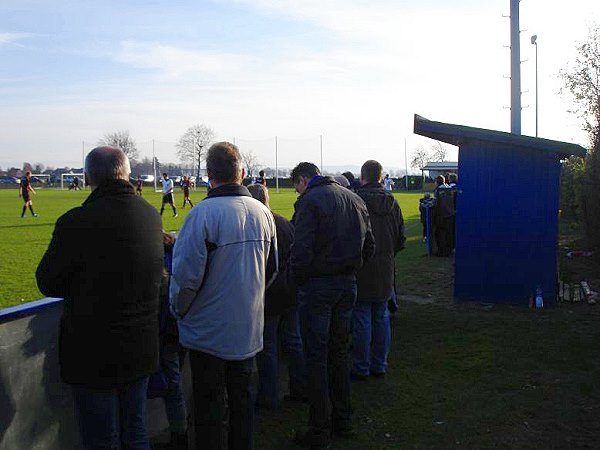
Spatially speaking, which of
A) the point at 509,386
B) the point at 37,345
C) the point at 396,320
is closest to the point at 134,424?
the point at 37,345

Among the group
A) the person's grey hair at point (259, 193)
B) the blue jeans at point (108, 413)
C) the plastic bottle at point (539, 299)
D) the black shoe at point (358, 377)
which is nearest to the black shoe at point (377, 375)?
the black shoe at point (358, 377)

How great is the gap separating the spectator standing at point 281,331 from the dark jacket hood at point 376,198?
109cm

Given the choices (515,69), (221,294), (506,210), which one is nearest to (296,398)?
(221,294)

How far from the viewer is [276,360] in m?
5.54

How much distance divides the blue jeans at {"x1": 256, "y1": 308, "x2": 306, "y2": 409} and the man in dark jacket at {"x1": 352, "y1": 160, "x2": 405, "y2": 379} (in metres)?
0.70

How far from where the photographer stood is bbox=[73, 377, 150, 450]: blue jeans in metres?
3.26

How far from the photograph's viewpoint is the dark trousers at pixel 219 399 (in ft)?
12.5

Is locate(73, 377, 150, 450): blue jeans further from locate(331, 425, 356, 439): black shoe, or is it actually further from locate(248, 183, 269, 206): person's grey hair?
locate(248, 183, 269, 206): person's grey hair

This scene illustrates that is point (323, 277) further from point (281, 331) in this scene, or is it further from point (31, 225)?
point (31, 225)

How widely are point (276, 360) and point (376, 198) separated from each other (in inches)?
72.6

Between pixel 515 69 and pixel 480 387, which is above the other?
pixel 515 69

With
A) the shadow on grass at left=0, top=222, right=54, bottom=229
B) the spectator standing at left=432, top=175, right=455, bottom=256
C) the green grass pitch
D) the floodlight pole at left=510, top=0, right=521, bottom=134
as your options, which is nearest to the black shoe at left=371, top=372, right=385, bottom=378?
the green grass pitch

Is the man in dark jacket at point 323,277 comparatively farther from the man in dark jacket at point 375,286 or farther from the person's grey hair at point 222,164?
the man in dark jacket at point 375,286

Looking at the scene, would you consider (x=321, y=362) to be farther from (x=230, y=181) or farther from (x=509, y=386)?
(x=509, y=386)
